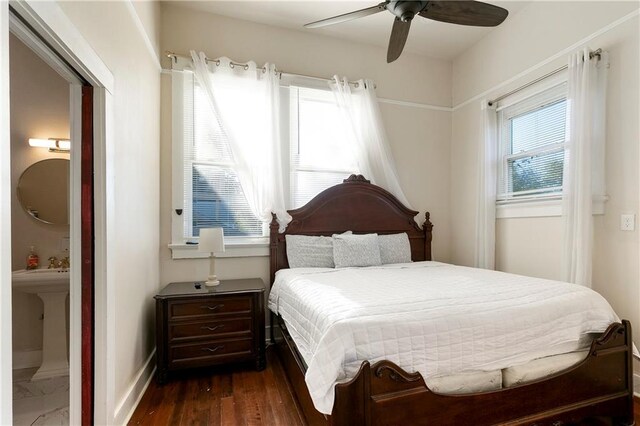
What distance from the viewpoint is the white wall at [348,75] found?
2.83 meters

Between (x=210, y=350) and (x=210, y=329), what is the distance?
15 centimetres

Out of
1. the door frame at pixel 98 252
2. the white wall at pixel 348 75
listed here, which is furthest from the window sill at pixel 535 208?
the door frame at pixel 98 252

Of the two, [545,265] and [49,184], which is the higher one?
[49,184]

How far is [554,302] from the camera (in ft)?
5.48

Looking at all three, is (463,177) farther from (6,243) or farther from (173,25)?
(6,243)

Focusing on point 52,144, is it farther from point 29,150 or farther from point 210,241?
point 210,241

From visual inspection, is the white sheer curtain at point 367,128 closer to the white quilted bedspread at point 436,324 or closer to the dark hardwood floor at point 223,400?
the white quilted bedspread at point 436,324

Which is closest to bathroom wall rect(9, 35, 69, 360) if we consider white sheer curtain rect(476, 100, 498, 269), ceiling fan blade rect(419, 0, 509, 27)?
ceiling fan blade rect(419, 0, 509, 27)

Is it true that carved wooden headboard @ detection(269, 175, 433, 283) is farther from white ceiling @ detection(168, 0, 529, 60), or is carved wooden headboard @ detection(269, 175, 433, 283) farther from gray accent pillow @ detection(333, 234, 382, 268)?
white ceiling @ detection(168, 0, 529, 60)

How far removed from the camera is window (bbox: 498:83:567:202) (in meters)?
2.65

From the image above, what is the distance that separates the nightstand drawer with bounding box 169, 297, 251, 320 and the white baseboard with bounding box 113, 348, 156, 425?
0.42 m

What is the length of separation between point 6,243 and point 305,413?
1587 millimetres

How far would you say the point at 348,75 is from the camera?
3.39 m

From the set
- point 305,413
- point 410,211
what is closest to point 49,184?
point 305,413
